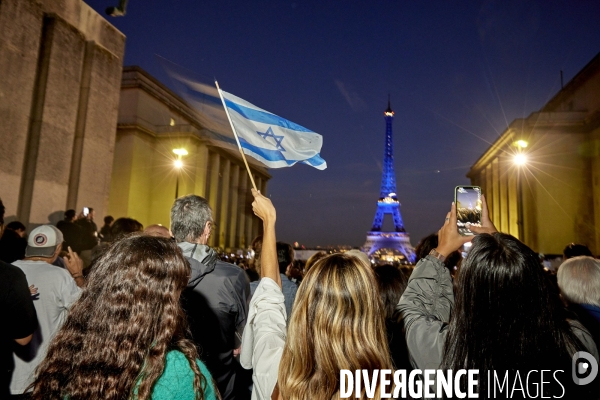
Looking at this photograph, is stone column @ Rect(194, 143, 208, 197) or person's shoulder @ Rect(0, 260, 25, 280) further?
stone column @ Rect(194, 143, 208, 197)

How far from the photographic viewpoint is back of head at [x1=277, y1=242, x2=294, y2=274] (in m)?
5.00

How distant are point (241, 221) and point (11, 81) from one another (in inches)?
1880

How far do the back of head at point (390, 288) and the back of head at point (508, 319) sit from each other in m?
1.91

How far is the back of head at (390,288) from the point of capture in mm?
3965

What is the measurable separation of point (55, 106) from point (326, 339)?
16.2m

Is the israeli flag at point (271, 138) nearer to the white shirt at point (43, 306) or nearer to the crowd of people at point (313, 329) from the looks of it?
the white shirt at point (43, 306)

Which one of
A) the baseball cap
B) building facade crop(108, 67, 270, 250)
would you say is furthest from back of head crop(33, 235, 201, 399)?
building facade crop(108, 67, 270, 250)

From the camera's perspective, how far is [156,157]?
39.3 m

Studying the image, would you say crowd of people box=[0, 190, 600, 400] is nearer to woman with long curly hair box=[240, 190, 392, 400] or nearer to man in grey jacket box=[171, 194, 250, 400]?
woman with long curly hair box=[240, 190, 392, 400]

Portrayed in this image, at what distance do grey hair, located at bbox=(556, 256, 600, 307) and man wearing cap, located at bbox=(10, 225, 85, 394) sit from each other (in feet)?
14.5

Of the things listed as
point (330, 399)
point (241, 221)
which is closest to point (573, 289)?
point (330, 399)

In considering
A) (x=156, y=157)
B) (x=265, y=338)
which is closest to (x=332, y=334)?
(x=265, y=338)

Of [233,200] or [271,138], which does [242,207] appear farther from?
[271,138]

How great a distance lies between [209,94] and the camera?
5715mm
